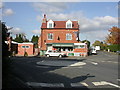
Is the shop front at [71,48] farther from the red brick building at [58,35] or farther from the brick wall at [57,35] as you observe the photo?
the brick wall at [57,35]

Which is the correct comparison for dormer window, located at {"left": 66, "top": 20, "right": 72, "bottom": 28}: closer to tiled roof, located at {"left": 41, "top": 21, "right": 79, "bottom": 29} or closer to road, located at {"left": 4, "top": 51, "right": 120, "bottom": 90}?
tiled roof, located at {"left": 41, "top": 21, "right": 79, "bottom": 29}

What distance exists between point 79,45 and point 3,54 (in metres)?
38.8

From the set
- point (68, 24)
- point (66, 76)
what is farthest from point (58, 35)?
point (66, 76)

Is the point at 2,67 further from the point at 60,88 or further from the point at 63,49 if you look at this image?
the point at 63,49

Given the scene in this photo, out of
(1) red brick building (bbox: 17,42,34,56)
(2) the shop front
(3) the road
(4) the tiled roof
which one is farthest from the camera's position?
(4) the tiled roof

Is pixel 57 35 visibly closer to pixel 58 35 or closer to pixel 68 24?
pixel 58 35

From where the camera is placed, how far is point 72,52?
145 ft

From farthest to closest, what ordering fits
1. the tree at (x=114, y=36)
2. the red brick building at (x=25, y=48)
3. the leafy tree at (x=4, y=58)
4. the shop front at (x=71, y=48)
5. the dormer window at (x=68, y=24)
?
the tree at (x=114, y=36)
the dormer window at (x=68, y=24)
the red brick building at (x=25, y=48)
the shop front at (x=71, y=48)
the leafy tree at (x=4, y=58)

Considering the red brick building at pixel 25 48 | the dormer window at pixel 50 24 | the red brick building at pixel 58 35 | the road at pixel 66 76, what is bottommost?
the road at pixel 66 76

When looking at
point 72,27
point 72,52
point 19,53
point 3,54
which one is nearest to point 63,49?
point 72,52

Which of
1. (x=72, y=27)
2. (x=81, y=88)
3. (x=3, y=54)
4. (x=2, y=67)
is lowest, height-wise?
(x=81, y=88)

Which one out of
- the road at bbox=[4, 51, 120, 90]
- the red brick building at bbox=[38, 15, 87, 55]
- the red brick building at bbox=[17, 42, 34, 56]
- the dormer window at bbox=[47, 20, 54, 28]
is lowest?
the road at bbox=[4, 51, 120, 90]

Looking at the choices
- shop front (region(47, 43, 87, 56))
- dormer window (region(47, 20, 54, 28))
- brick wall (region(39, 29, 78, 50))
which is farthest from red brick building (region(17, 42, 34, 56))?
dormer window (region(47, 20, 54, 28))

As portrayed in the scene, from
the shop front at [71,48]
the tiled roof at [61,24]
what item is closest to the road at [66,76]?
the shop front at [71,48]
